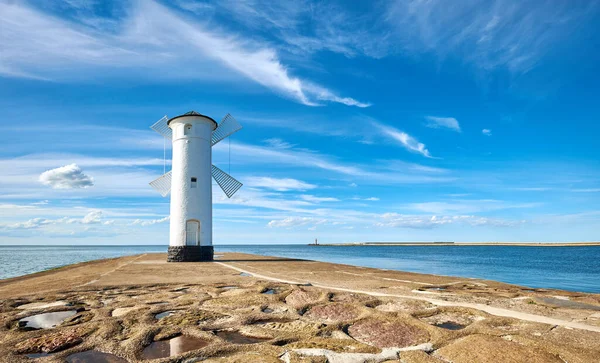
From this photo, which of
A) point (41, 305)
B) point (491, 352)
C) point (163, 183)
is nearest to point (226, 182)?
point (163, 183)

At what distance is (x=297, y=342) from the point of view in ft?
16.9

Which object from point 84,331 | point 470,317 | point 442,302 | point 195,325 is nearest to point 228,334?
point 195,325

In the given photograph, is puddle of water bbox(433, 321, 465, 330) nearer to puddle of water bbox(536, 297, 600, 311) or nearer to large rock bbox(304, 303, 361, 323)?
large rock bbox(304, 303, 361, 323)

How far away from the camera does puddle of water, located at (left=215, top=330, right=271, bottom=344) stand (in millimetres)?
5348

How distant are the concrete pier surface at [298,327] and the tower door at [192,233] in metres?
12.4

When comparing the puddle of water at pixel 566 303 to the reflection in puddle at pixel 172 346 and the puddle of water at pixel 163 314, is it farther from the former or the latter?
the puddle of water at pixel 163 314

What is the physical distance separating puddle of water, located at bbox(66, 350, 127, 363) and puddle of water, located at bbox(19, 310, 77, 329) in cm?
204

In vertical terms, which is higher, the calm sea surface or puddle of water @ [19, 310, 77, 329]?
puddle of water @ [19, 310, 77, 329]

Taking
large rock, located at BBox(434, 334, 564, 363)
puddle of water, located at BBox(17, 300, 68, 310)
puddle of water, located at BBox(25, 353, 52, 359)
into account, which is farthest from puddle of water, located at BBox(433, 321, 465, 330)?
puddle of water, located at BBox(17, 300, 68, 310)

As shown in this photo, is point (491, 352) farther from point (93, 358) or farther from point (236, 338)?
point (93, 358)

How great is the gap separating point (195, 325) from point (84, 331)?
1680 millimetres

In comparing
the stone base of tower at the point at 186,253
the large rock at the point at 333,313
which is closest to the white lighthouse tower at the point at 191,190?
the stone base of tower at the point at 186,253

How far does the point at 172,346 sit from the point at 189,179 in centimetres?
1815

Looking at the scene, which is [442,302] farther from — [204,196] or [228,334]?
[204,196]
